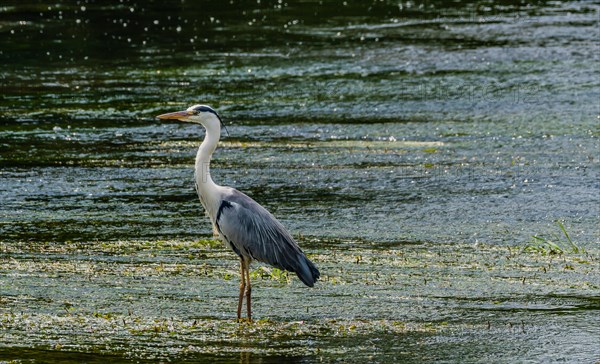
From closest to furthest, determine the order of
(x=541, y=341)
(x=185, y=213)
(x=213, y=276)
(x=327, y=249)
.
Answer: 1. (x=541, y=341)
2. (x=213, y=276)
3. (x=327, y=249)
4. (x=185, y=213)

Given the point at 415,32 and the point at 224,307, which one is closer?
the point at 224,307

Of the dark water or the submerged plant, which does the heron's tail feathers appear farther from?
the submerged plant

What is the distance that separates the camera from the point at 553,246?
10156mm

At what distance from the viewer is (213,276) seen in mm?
9430

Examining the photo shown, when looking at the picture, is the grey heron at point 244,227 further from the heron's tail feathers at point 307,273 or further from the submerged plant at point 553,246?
the submerged plant at point 553,246

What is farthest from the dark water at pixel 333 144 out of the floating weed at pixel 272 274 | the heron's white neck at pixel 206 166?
the heron's white neck at pixel 206 166

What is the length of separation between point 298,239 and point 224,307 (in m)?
2.07

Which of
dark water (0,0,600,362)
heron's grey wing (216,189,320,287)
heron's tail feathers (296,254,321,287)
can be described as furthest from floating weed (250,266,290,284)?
heron's tail feathers (296,254,321,287)

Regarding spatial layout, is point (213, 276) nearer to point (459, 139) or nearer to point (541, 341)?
point (541, 341)

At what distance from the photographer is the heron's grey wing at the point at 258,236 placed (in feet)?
28.2

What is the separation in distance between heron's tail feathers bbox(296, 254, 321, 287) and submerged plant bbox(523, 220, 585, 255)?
264 cm

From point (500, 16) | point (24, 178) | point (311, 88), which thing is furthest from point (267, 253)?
point (500, 16)

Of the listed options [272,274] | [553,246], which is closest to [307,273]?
[272,274]

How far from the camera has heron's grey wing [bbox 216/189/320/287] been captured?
339 inches
